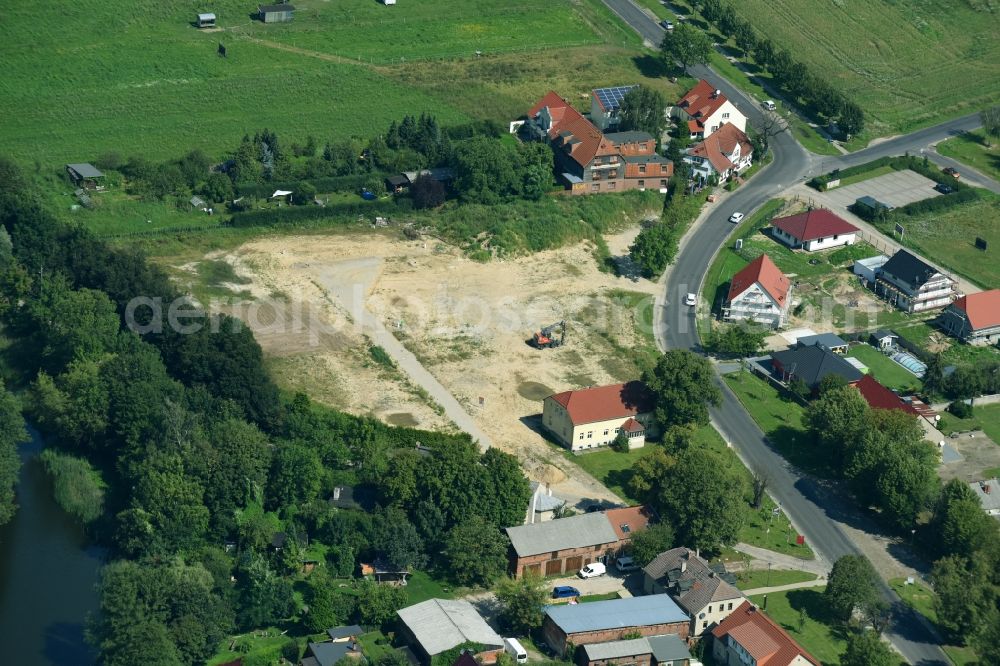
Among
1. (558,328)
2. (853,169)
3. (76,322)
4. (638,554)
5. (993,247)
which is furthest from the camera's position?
(853,169)

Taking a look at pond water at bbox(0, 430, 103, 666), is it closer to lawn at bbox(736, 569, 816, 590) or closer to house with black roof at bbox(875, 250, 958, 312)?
lawn at bbox(736, 569, 816, 590)

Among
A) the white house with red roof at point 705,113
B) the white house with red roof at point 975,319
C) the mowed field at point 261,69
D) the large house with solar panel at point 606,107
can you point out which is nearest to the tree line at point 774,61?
the mowed field at point 261,69

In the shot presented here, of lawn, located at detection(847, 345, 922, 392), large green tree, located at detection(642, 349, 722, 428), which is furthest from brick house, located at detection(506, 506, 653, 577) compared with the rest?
lawn, located at detection(847, 345, 922, 392)

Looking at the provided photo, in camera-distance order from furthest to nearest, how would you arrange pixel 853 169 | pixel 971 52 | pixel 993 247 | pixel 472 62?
pixel 971 52
pixel 472 62
pixel 853 169
pixel 993 247

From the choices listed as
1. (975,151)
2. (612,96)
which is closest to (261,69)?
(612,96)

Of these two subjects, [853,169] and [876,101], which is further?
[876,101]

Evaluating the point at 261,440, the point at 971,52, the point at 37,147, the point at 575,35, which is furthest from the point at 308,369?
the point at 971,52

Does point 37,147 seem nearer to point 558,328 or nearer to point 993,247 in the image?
point 558,328
